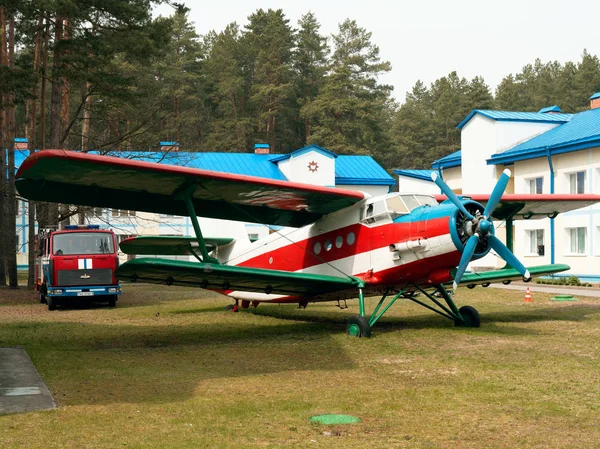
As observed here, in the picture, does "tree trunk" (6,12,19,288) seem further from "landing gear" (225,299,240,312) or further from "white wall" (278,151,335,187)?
"white wall" (278,151,335,187)

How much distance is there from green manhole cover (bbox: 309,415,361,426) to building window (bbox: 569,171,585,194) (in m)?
30.4

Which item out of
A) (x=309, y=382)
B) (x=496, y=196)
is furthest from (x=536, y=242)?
(x=309, y=382)

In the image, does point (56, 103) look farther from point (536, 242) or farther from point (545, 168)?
point (536, 242)

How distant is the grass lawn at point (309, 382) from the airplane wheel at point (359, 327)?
0.22m

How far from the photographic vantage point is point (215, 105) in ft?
273

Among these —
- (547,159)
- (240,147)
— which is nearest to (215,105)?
(240,147)

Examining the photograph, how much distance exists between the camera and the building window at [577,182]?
34.9m

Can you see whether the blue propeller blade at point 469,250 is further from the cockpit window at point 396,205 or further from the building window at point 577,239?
the building window at point 577,239

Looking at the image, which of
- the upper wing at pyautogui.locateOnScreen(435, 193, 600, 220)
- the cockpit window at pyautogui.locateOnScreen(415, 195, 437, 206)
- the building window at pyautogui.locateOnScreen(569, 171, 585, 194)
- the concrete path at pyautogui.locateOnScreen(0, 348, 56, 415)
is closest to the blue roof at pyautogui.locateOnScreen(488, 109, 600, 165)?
the building window at pyautogui.locateOnScreen(569, 171, 585, 194)

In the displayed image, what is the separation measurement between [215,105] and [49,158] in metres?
73.8

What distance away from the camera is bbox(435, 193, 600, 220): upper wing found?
56.8ft

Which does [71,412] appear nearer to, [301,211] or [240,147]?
[301,211]

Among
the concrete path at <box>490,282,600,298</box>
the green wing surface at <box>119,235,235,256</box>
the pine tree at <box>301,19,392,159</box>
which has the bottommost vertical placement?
the concrete path at <box>490,282,600,298</box>

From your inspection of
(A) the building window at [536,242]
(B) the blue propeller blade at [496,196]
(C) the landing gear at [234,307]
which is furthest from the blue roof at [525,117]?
(B) the blue propeller blade at [496,196]
